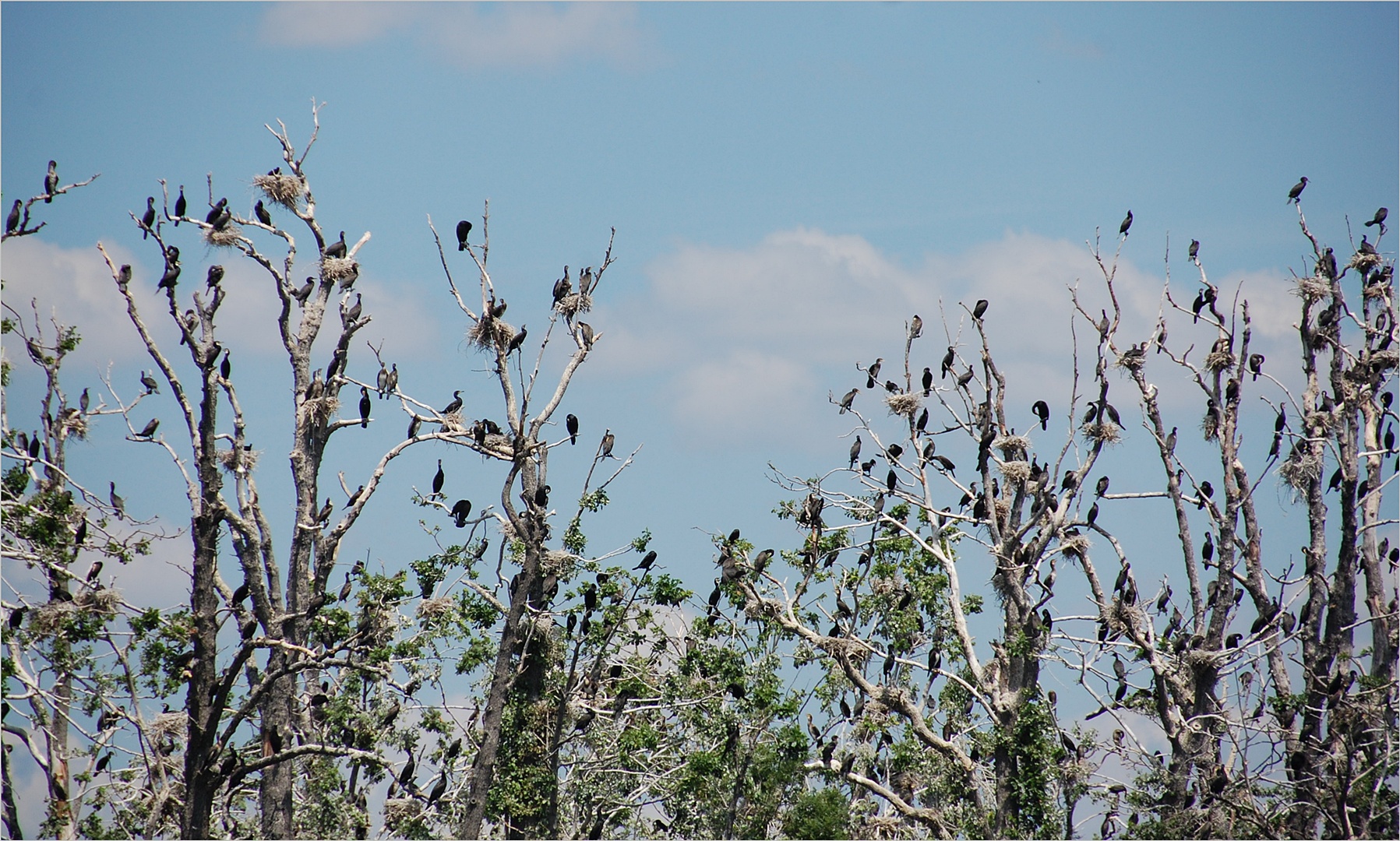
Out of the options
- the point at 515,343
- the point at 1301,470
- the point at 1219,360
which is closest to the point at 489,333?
the point at 515,343

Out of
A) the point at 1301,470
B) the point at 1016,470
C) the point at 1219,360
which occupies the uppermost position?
the point at 1219,360

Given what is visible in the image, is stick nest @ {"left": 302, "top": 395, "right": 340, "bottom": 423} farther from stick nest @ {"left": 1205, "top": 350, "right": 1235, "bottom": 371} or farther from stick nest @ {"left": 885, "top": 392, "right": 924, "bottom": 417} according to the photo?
stick nest @ {"left": 1205, "top": 350, "right": 1235, "bottom": 371}

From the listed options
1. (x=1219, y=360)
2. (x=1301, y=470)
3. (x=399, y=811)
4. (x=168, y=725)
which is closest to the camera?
(x=168, y=725)

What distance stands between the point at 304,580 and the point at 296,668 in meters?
7.46

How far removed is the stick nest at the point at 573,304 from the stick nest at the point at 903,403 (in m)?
4.24

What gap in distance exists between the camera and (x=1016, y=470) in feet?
60.4

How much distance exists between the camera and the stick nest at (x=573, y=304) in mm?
18641

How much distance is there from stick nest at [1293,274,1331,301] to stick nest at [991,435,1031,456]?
6.09 meters

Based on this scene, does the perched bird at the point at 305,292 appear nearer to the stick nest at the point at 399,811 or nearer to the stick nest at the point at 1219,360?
the stick nest at the point at 399,811

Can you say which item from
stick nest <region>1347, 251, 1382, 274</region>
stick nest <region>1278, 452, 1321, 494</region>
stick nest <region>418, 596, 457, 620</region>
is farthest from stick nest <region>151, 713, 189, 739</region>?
stick nest <region>1347, 251, 1382, 274</region>

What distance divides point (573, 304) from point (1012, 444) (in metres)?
6.26

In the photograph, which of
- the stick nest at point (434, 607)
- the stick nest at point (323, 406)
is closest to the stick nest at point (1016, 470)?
the stick nest at point (434, 607)

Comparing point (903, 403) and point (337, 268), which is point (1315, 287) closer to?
point (903, 403)

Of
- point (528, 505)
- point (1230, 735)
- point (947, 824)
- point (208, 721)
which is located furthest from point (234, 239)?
point (1230, 735)
